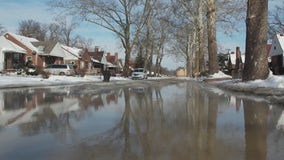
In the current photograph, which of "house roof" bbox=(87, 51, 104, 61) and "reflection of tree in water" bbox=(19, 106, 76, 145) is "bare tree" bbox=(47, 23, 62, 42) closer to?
"house roof" bbox=(87, 51, 104, 61)

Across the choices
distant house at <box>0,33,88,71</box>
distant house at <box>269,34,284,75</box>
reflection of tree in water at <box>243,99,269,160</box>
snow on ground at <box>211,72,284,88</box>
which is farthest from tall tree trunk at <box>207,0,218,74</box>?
distant house at <box>269,34,284,75</box>

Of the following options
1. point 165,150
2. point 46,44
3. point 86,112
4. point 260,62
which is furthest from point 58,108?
point 46,44

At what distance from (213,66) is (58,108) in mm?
28504

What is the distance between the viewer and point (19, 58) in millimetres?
64375

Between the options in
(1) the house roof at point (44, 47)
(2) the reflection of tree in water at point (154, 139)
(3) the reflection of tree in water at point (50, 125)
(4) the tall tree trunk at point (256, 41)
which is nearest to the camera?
(2) the reflection of tree in water at point (154, 139)

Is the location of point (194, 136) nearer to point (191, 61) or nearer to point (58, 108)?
point (58, 108)

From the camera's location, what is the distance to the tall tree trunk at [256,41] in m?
19.9

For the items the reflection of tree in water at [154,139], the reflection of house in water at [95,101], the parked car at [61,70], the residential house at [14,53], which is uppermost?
the residential house at [14,53]

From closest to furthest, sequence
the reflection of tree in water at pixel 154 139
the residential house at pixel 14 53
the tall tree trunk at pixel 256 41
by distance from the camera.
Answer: the reflection of tree in water at pixel 154 139
the tall tree trunk at pixel 256 41
the residential house at pixel 14 53

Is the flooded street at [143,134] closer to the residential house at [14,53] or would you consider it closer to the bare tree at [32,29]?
the residential house at [14,53]

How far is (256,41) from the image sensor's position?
20.0 meters

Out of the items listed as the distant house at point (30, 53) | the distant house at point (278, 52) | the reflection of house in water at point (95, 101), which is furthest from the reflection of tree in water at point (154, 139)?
the distant house at point (278, 52)

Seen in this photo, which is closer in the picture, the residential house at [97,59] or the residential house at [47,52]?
the residential house at [47,52]

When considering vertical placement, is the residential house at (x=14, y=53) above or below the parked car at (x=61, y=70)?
above
